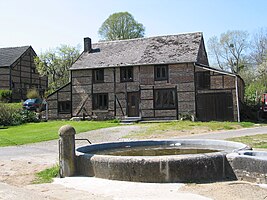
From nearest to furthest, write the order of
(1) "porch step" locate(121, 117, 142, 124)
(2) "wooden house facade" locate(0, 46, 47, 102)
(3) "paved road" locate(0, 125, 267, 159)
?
1. (3) "paved road" locate(0, 125, 267, 159)
2. (1) "porch step" locate(121, 117, 142, 124)
3. (2) "wooden house facade" locate(0, 46, 47, 102)

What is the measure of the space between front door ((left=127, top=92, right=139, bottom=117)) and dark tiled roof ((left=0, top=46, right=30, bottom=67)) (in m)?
20.8

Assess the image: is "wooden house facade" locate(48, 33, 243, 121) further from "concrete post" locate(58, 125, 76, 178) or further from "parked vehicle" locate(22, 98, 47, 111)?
"concrete post" locate(58, 125, 76, 178)

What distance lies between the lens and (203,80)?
1082 inches

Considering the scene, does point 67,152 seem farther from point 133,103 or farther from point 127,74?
point 127,74

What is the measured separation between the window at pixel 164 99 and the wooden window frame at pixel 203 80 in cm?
228

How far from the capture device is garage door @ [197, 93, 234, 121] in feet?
86.7

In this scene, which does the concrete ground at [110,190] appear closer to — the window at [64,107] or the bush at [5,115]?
the bush at [5,115]

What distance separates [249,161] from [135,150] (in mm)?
4352

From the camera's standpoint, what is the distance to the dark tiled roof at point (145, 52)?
28.3 m

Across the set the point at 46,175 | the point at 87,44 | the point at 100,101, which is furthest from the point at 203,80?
the point at 46,175

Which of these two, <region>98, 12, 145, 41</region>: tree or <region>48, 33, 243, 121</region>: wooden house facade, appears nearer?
<region>48, 33, 243, 121</region>: wooden house facade

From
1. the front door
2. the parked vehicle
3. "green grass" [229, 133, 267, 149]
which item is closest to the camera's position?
"green grass" [229, 133, 267, 149]

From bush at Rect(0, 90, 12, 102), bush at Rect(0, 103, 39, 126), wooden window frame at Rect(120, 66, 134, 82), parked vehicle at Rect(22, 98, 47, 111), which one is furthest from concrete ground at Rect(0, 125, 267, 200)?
bush at Rect(0, 90, 12, 102)

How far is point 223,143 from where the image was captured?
1045 centimetres
